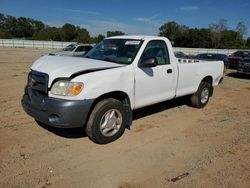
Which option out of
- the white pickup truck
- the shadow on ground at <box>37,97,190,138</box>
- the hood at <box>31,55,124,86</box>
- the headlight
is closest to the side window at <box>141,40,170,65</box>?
the white pickup truck

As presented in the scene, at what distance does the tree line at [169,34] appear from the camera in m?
71.7

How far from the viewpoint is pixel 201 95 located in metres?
7.63

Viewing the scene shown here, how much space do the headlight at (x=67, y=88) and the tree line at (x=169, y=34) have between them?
5441 centimetres

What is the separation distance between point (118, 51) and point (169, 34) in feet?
279

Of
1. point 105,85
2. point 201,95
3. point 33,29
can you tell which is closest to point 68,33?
point 33,29

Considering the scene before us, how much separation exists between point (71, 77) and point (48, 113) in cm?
70

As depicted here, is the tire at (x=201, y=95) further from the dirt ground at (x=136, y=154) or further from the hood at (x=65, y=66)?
the hood at (x=65, y=66)

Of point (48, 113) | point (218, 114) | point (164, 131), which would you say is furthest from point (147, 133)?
point (218, 114)

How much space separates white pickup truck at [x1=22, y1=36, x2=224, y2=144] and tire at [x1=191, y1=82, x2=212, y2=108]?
1.03 meters

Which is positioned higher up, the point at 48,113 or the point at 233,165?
→ the point at 48,113

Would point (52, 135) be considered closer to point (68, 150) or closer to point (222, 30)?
point (68, 150)

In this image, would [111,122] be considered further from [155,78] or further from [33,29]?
[33,29]

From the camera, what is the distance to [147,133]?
5.56m

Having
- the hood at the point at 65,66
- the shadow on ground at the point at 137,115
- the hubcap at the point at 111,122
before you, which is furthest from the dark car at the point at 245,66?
the hubcap at the point at 111,122
